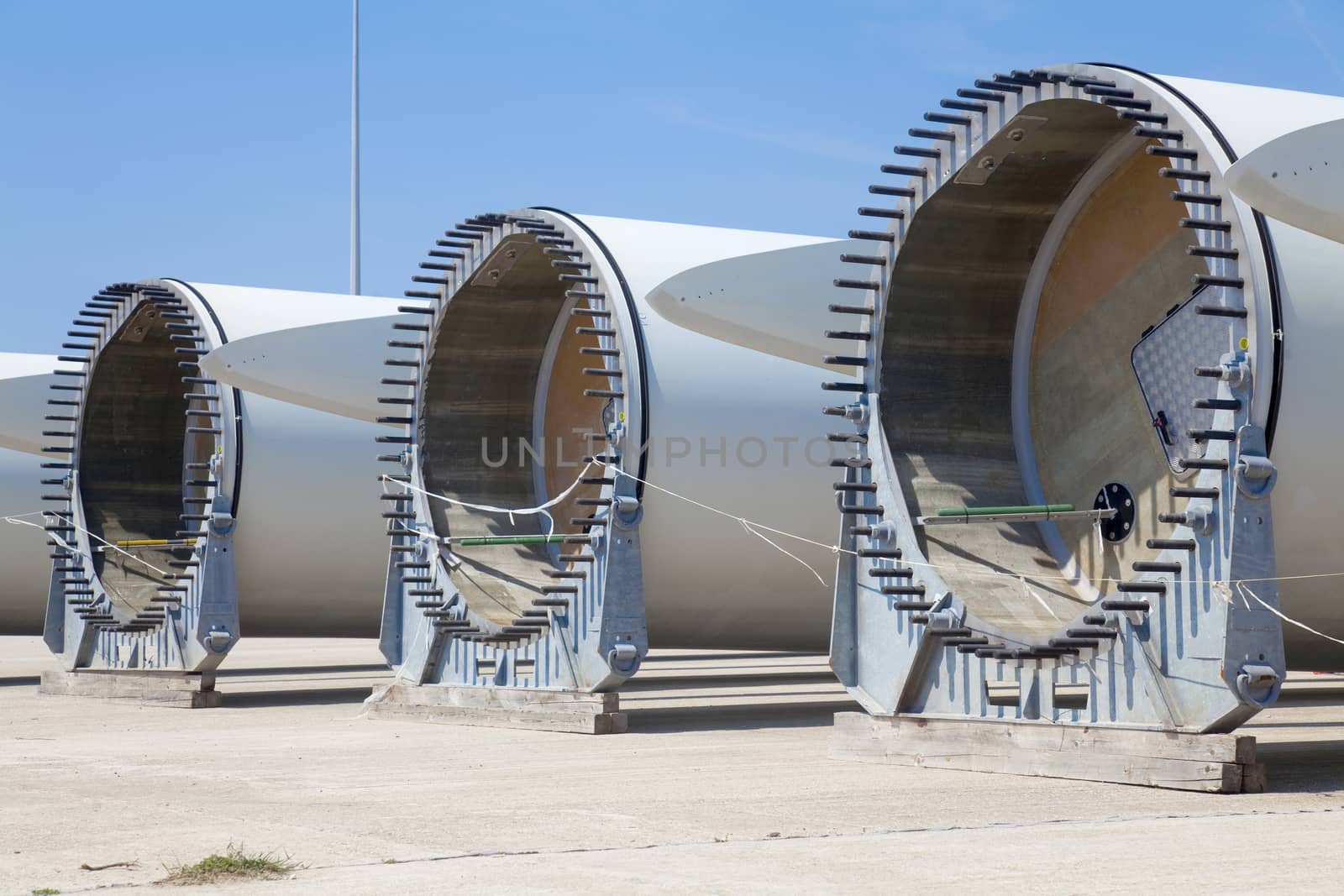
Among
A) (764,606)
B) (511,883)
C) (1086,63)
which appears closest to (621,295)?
(764,606)

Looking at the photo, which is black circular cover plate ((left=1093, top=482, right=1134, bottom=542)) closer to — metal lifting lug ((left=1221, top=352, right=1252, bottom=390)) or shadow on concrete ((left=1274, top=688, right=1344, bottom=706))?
metal lifting lug ((left=1221, top=352, right=1252, bottom=390))

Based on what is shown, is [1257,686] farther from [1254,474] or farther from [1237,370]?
[1237,370]

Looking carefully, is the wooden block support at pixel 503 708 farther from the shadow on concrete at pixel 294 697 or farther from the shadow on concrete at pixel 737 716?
the shadow on concrete at pixel 294 697

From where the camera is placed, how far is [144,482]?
19.3 metres

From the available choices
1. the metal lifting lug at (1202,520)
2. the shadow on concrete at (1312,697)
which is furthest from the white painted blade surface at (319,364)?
the metal lifting lug at (1202,520)

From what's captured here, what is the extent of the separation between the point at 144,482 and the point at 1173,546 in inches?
539

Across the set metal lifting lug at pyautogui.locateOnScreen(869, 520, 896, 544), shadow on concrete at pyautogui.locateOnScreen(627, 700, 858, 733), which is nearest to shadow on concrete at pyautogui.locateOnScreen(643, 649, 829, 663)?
shadow on concrete at pyautogui.locateOnScreen(627, 700, 858, 733)

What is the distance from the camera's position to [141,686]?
1686 centimetres

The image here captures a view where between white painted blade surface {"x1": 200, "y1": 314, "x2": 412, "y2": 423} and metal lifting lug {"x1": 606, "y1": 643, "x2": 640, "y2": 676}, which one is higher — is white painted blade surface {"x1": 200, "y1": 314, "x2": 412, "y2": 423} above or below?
above

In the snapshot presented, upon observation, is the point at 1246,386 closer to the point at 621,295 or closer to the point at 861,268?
the point at 861,268

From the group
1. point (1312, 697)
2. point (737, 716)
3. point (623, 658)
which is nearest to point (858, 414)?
point (623, 658)

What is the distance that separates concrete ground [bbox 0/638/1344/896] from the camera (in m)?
6.12

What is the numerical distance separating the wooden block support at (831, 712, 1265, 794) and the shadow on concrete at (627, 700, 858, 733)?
2.62 meters

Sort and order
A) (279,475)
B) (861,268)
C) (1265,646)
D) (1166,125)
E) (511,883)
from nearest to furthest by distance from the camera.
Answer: (511,883)
(1265,646)
(1166,125)
(861,268)
(279,475)
